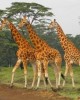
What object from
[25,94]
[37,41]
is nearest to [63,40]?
[37,41]

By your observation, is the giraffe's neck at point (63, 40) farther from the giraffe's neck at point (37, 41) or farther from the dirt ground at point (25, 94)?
the dirt ground at point (25, 94)

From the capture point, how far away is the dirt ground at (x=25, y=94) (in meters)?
11.6

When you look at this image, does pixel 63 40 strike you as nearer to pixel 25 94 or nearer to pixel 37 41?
pixel 37 41

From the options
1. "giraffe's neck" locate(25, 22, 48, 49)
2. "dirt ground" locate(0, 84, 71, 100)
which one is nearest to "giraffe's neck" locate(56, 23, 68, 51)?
"giraffe's neck" locate(25, 22, 48, 49)

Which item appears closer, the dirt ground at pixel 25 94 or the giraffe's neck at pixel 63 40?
the dirt ground at pixel 25 94

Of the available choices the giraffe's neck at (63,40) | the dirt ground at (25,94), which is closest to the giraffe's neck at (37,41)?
the giraffe's neck at (63,40)

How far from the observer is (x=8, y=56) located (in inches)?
1508

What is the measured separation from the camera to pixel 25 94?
12.4 metres

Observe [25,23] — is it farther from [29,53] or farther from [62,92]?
[62,92]

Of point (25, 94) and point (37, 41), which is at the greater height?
point (37, 41)

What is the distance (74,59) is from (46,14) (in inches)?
650

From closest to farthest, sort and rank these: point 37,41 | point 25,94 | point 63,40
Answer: point 25,94 → point 37,41 → point 63,40

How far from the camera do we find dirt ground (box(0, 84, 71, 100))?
455 inches

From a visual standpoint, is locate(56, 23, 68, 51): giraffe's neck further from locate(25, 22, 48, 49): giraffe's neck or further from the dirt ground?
the dirt ground
